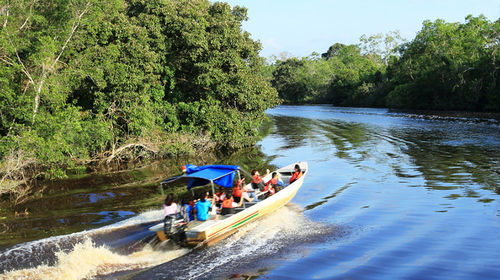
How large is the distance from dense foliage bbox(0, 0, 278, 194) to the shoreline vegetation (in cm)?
6

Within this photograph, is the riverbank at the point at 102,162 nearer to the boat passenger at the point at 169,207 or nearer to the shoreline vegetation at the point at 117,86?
the shoreline vegetation at the point at 117,86

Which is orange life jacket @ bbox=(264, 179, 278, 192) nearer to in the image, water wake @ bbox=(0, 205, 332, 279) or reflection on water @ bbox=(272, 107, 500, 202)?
water wake @ bbox=(0, 205, 332, 279)

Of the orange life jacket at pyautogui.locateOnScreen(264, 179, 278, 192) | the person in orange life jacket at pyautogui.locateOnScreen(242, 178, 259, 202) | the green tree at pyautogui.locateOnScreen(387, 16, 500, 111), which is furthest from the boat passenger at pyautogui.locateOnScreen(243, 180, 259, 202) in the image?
the green tree at pyautogui.locateOnScreen(387, 16, 500, 111)

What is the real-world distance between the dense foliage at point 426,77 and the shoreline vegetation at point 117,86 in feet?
109

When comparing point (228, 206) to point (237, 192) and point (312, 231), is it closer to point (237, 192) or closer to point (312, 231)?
point (237, 192)

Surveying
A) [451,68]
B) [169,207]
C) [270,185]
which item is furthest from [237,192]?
[451,68]

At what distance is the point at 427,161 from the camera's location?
23250 millimetres

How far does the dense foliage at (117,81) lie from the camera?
16.9m

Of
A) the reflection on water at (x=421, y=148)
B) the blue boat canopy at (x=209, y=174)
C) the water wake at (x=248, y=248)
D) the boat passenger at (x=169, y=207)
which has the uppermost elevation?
the blue boat canopy at (x=209, y=174)

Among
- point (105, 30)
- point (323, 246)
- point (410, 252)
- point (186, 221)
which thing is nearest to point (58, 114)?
point (105, 30)

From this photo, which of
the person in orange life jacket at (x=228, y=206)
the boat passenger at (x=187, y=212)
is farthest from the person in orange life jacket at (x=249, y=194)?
the boat passenger at (x=187, y=212)

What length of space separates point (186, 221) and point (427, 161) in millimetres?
16314

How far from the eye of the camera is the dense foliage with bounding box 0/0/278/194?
1694 centimetres

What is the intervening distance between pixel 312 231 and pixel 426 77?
179ft
